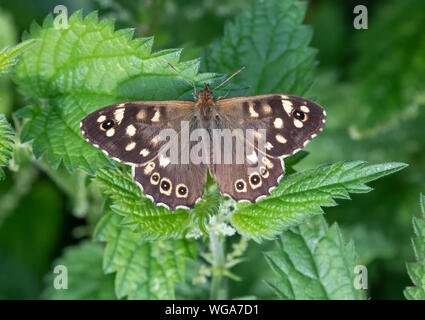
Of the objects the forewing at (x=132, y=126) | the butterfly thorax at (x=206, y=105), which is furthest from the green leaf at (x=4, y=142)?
the butterfly thorax at (x=206, y=105)

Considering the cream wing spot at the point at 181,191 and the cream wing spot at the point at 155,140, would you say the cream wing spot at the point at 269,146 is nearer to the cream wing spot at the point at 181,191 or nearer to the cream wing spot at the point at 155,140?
the cream wing spot at the point at 181,191

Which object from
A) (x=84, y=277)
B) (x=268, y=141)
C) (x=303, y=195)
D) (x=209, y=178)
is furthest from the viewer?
(x=84, y=277)

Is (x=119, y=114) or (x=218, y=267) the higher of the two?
(x=119, y=114)

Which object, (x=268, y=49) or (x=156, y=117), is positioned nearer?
(x=156, y=117)

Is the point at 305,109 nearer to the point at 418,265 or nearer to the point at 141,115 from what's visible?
the point at 141,115

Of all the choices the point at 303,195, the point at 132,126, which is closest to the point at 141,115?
the point at 132,126

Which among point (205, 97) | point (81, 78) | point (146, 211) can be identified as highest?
point (81, 78)
